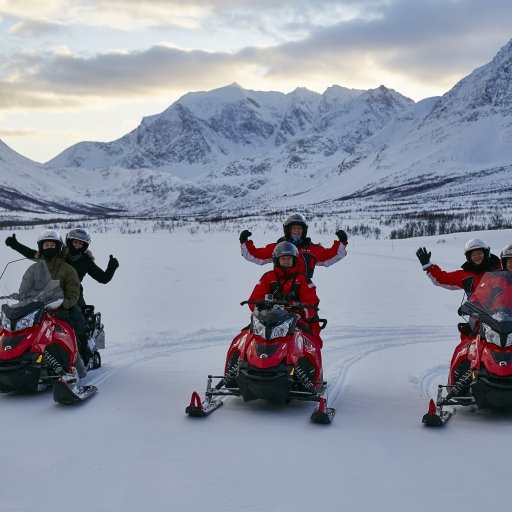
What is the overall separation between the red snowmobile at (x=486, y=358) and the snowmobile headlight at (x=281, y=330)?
5.03ft

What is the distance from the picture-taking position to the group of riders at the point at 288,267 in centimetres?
Answer: 784

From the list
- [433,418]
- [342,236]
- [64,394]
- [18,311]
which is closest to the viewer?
[433,418]

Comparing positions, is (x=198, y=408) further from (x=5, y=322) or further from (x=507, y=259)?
(x=507, y=259)

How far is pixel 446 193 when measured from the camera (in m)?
119

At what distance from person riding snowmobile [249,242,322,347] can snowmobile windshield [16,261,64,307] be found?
2117mm

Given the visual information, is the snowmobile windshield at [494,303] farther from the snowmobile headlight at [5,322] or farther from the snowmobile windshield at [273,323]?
the snowmobile headlight at [5,322]

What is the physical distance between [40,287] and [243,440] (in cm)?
302

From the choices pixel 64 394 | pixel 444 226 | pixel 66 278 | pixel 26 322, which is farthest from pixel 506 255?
pixel 444 226

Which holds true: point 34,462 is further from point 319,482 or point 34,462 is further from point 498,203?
point 498,203

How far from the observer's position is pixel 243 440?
6.01 meters

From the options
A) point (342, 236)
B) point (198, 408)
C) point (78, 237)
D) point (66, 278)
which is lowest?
point (198, 408)

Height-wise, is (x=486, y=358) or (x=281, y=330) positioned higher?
(x=281, y=330)

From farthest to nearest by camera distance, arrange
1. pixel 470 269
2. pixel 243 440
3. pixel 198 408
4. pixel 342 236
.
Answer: pixel 342 236 → pixel 470 269 → pixel 198 408 → pixel 243 440

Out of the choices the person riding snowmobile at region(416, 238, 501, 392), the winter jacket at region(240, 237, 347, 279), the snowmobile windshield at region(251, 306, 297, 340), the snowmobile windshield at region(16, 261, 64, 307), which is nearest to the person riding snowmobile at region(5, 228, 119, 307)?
the snowmobile windshield at region(16, 261, 64, 307)
